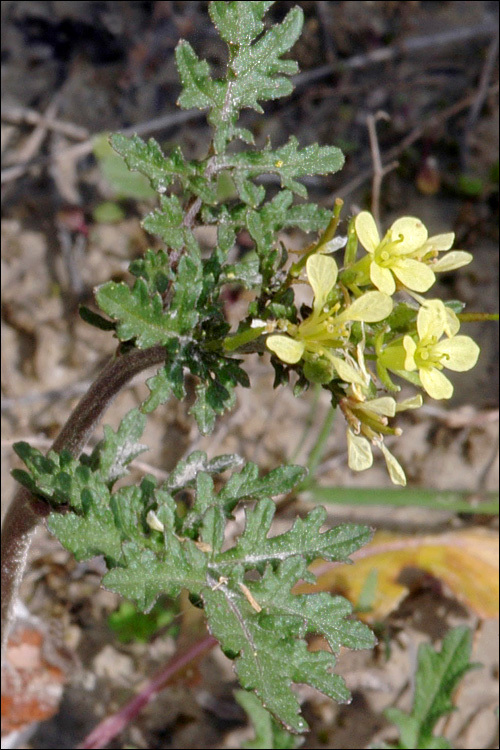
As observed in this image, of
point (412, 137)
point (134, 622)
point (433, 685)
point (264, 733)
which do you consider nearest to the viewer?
point (264, 733)

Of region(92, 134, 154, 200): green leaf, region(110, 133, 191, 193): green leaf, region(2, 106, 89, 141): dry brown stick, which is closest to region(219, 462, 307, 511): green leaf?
region(110, 133, 191, 193): green leaf

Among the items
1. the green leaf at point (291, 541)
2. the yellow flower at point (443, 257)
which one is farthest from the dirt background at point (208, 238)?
the yellow flower at point (443, 257)

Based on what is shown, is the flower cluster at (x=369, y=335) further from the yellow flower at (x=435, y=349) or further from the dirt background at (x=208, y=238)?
the dirt background at (x=208, y=238)

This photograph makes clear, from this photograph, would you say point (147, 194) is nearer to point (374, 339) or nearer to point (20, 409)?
point (20, 409)

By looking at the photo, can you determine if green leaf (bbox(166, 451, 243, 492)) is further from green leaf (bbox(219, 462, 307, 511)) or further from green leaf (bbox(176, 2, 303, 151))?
green leaf (bbox(176, 2, 303, 151))

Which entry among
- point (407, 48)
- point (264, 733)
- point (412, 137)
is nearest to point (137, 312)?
point (264, 733)

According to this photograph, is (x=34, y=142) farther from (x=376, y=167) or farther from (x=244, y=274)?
(x=244, y=274)

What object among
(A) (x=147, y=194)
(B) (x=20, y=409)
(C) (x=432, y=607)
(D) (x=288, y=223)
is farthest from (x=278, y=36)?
(C) (x=432, y=607)
